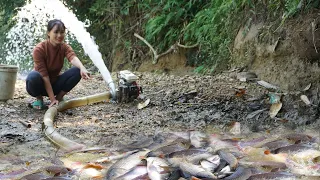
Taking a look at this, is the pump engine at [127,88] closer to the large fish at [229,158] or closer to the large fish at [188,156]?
the large fish at [188,156]

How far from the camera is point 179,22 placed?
8.88m

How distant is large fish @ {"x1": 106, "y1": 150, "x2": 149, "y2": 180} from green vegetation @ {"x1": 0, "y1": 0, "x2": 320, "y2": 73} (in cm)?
309

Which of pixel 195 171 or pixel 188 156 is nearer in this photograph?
pixel 195 171

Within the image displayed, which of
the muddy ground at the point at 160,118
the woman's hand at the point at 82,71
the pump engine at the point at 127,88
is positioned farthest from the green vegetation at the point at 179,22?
the woman's hand at the point at 82,71

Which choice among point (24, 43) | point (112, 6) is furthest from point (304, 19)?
point (24, 43)

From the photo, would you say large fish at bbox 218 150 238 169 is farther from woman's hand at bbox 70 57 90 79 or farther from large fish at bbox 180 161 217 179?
woman's hand at bbox 70 57 90 79

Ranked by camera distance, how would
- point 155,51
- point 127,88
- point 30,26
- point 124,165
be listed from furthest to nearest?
point 30,26
point 155,51
point 127,88
point 124,165

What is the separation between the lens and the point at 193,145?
3811 mm

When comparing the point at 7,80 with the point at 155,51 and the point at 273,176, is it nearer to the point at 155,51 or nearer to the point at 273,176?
the point at 155,51

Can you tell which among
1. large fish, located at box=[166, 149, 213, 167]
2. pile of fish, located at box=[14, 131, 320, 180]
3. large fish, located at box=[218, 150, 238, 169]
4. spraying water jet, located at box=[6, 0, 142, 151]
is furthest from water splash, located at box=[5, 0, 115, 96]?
large fish, located at box=[218, 150, 238, 169]

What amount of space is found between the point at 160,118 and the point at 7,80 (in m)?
2.23

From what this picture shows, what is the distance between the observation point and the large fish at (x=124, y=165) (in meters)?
3.10

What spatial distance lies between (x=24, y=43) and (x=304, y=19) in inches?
303

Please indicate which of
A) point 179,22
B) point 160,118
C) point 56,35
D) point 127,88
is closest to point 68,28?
point 179,22
